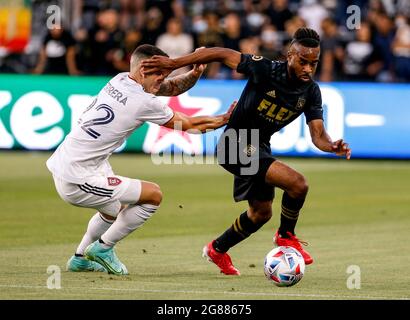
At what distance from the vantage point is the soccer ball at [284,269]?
967 cm

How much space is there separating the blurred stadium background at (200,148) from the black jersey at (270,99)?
1.45 metres

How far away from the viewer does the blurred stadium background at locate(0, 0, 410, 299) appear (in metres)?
10.3

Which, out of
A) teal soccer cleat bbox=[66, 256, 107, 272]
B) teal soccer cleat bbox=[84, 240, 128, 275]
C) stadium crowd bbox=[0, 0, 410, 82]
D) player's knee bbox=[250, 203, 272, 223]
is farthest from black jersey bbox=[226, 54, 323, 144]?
stadium crowd bbox=[0, 0, 410, 82]

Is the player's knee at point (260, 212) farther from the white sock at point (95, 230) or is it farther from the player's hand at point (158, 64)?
the player's hand at point (158, 64)

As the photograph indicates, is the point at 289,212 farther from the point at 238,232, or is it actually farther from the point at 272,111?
the point at 272,111

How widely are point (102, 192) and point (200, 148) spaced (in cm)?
1082

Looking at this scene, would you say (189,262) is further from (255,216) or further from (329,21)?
(329,21)

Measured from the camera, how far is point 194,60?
10.1 m

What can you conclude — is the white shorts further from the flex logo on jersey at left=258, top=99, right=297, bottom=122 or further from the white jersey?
the flex logo on jersey at left=258, top=99, right=297, bottom=122

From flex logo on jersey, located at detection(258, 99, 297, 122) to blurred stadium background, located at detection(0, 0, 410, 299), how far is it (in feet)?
4.91

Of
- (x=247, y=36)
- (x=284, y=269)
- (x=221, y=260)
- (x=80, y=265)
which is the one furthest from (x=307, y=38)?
(x=247, y=36)

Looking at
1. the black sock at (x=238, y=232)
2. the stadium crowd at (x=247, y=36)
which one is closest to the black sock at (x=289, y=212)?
the black sock at (x=238, y=232)
